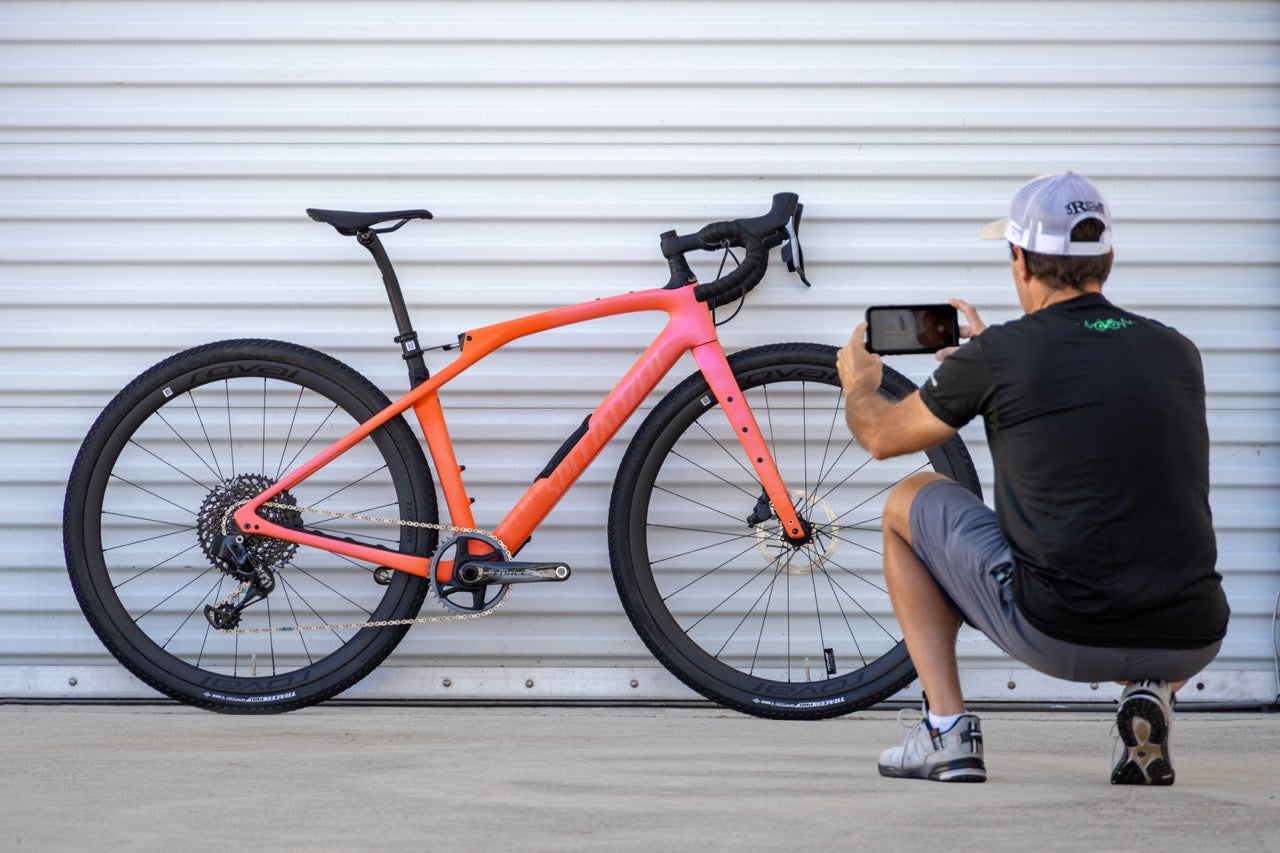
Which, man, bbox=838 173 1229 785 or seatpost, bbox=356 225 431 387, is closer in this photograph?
man, bbox=838 173 1229 785

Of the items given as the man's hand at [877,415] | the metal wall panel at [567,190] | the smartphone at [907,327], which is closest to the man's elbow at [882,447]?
the man's hand at [877,415]

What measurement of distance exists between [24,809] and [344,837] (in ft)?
2.20

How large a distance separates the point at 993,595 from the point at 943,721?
27 centimetres

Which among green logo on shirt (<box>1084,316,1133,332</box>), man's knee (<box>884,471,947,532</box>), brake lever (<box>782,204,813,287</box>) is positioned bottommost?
man's knee (<box>884,471,947,532</box>)

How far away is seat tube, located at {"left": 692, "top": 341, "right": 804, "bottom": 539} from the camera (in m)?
3.61

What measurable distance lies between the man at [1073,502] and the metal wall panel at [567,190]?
4.25ft

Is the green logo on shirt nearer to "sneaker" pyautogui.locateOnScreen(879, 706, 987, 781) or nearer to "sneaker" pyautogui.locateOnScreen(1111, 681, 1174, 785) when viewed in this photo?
"sneaker" pyautogui.locateOnScreen(1111, 681, 1174, 785)

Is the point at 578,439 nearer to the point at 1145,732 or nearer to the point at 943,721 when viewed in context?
the point at 943,721

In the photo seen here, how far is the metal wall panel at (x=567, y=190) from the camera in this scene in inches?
155

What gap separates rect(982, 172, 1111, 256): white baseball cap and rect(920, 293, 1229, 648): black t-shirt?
0.11 metres

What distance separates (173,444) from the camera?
3.99 m

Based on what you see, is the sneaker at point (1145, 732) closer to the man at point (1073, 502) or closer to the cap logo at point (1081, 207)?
the man at point (1073, 502)

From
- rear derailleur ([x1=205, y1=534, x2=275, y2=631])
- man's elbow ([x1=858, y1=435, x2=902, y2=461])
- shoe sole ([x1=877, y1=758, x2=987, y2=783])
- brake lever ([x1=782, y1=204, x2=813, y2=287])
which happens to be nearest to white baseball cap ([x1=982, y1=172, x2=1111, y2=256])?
man's elbow ([x1=858, y1=435, x2=902, y2=461])

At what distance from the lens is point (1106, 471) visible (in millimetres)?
2545
